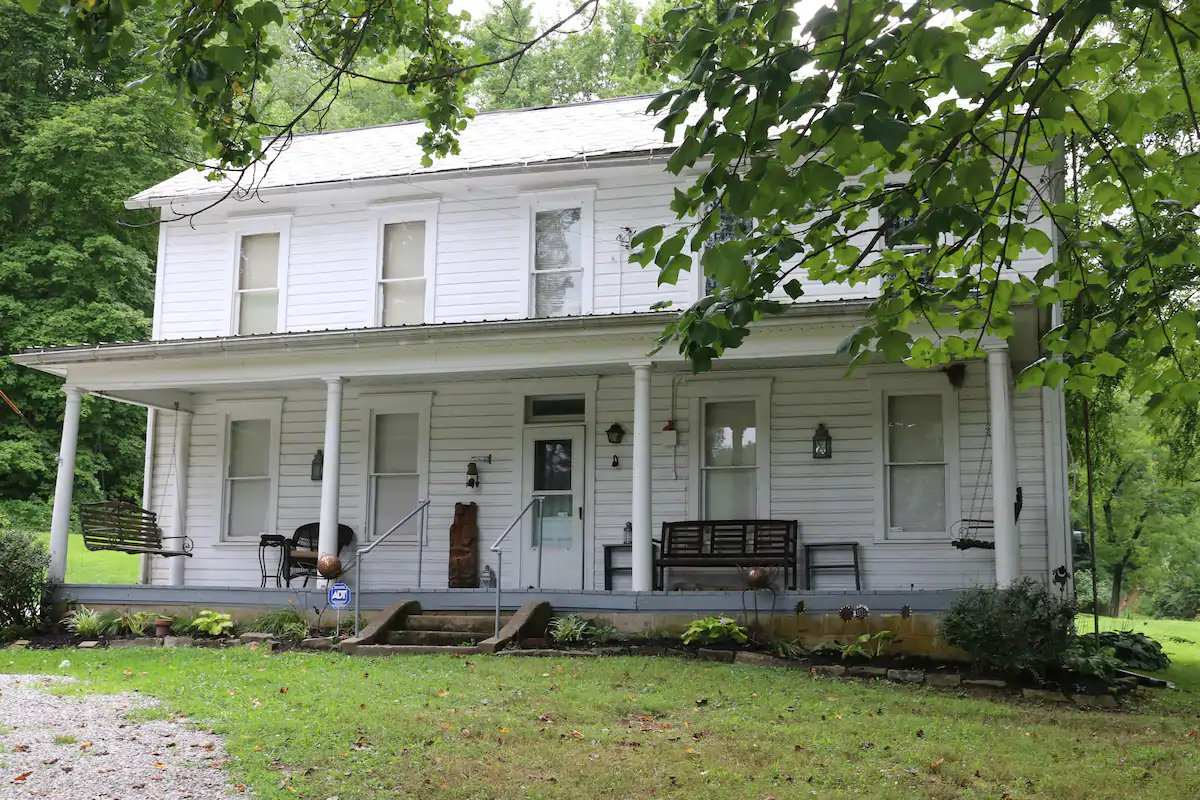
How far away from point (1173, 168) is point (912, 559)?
26.4ft

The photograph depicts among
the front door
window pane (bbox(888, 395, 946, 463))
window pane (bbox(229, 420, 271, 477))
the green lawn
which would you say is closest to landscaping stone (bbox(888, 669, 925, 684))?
window pane (bbox(888, 395, 946, 463))

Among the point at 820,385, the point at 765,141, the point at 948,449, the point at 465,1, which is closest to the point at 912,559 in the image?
the point at 948,449

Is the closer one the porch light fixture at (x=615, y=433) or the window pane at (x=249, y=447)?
the porch light fixture at (x=615, y=433)

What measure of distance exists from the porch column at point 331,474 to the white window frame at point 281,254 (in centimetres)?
250

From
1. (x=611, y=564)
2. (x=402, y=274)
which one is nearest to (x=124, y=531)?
(x=402, y=274)

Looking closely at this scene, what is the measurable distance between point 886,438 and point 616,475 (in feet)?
11.2

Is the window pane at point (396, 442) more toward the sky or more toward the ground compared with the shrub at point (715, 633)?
more toward the sky

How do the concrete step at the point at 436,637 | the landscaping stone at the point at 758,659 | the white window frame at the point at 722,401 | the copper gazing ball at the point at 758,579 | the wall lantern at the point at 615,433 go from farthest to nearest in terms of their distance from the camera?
the wall lantern at the point at 615,433 < the white window frame at the point at 722,401 < the concrete step at the point at 436,637 < the copper gazing ball at the point at 758,579 < the landscaping stone at the point at 758,659

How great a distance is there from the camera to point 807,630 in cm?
1127

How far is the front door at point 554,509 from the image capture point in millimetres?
14297

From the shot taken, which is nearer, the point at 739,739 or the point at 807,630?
the point at 739,739

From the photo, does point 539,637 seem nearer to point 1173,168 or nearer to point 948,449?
point 948,449

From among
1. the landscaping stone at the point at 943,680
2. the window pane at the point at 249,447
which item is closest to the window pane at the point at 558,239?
the window pane at the point at 249,447

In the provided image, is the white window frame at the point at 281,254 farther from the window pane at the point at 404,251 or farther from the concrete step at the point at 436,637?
the concrete step at the point at 436,637
